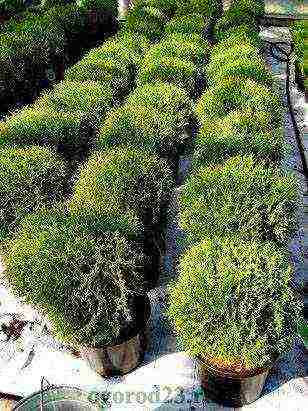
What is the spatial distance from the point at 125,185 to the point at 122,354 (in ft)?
6.89

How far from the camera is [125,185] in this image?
6348 millimetres

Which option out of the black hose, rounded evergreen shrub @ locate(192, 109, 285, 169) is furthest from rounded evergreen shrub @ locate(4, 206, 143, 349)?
the black hose

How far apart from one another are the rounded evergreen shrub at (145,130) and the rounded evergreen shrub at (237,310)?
3254mm

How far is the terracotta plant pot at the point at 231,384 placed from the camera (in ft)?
16.0

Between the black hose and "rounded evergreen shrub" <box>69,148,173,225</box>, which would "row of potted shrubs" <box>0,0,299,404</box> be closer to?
"rounded evergreen shrub" <box>69,148,173,225</box>

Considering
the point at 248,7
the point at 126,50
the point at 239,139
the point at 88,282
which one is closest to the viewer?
the point at 88,282

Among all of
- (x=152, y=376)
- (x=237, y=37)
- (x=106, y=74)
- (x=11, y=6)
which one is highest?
(x=237, y=37)

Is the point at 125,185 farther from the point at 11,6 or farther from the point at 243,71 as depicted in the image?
the point at 11,6

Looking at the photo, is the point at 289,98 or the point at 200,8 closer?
the point at 289,98

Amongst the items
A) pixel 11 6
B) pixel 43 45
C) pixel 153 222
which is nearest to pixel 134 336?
pixel 153 222

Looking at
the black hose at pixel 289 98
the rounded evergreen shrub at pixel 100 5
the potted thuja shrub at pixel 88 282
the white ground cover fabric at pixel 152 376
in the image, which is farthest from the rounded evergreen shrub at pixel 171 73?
the rounded evergreen shrub at pixel 100 5

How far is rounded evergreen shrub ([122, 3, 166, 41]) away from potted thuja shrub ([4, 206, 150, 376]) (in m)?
10.2

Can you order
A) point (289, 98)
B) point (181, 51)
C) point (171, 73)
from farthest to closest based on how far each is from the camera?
1. point (289, 98)
2. point (181, 51)
3. point (171, 73)

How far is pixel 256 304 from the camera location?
183 inches
